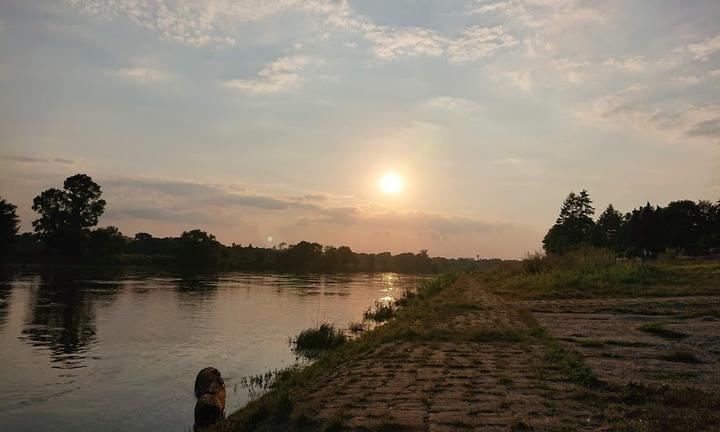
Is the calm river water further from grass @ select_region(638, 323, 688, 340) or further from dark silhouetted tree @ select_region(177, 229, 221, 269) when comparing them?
dark silhouetted tree @ select_region(177, 229, 221, 269)

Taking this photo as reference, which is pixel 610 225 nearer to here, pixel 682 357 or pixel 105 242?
pixel 105 242

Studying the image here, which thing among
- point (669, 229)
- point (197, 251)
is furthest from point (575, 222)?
point (197, 251)

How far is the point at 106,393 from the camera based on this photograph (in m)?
14.1

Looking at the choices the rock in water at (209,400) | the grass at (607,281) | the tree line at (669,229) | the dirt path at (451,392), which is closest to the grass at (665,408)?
the dirt path at (451,392)

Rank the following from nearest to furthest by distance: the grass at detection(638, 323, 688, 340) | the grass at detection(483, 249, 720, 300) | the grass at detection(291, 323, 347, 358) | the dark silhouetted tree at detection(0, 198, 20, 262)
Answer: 1. the grass at detection(638, 323, 688, 340)
2. the grass at detection(291, 323, 347, 358)
3. the grass at detection(483, 249, 720, 300)
4. the dark silhouetted tree at detection(0, 198, 20, 262)

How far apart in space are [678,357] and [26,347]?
842 inches

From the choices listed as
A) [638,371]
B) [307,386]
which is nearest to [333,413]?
[307,386]

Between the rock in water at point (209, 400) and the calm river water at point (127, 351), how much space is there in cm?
41

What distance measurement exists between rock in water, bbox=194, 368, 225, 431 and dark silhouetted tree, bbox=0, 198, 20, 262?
78.6 m

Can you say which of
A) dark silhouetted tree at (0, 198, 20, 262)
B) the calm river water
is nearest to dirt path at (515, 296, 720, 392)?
the calm river water

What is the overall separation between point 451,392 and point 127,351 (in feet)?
48.8

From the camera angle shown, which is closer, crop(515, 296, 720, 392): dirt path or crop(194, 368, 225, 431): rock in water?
crop(515, 296, 720, 392): dirt path

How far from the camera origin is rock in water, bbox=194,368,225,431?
36.1ft

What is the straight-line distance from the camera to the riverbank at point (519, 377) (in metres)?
7.35
